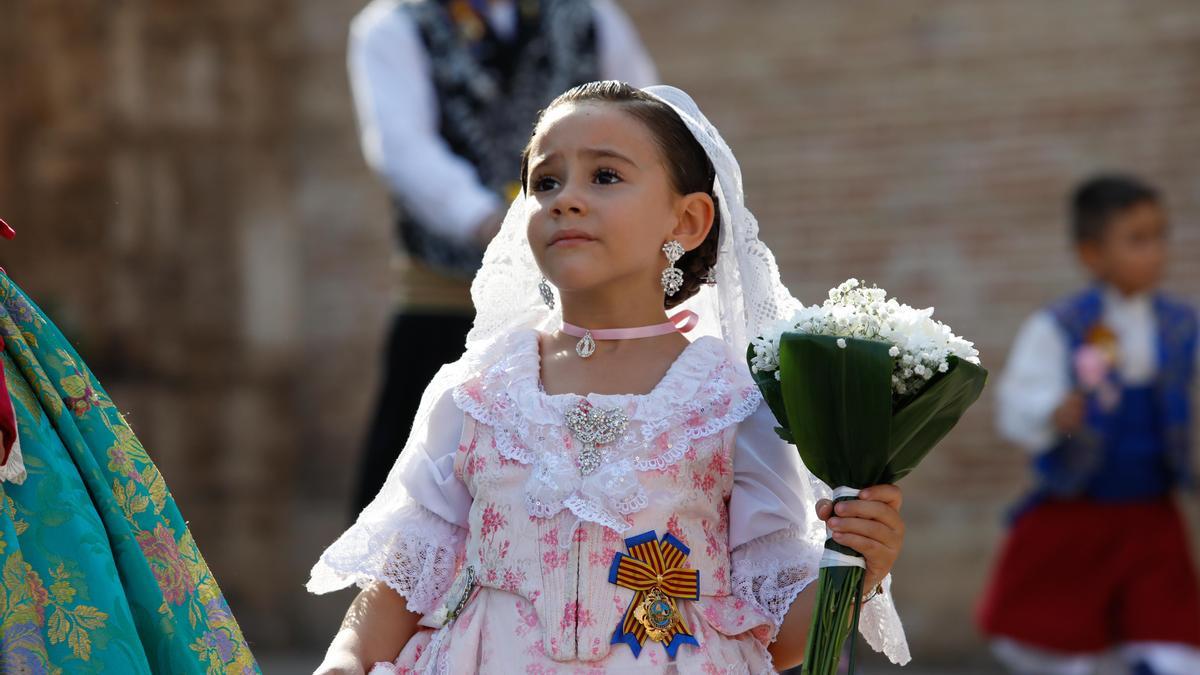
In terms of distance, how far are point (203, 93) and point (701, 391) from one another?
21.2ft

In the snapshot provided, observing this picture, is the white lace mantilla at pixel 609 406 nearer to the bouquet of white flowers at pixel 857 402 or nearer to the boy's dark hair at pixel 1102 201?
the bouquet of white flowers at pixel 857 402

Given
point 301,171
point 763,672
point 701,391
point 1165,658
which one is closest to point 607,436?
point 701,391

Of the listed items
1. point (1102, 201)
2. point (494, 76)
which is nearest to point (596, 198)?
point (494, 76)

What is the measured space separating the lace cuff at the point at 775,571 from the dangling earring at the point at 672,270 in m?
0.49

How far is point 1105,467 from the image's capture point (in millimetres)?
6844

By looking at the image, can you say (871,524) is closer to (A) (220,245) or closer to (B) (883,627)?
(B) (883,627)

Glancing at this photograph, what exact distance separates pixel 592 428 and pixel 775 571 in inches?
15.5

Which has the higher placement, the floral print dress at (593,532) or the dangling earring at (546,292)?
the dangling earring at (546,292)

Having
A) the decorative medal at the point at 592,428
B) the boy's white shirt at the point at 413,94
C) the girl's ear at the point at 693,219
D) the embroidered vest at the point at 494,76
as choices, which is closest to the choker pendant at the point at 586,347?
the decorative medal at the point at 592,428

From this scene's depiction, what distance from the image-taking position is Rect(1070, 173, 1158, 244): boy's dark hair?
22.8ft

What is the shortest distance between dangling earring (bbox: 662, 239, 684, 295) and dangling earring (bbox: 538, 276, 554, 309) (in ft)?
0.80

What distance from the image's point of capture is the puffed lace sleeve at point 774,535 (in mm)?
3270

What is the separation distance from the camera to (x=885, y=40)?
318 inches

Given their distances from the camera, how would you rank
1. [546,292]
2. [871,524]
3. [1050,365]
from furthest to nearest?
[1050,365] → [546,292] → [871,524]
